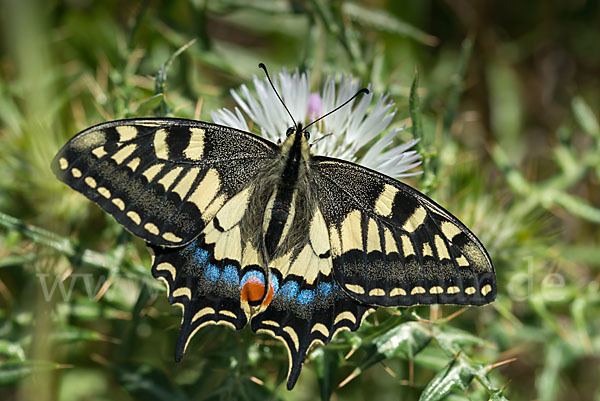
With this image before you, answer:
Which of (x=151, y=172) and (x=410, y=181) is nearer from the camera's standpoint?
(x=151, y=172)

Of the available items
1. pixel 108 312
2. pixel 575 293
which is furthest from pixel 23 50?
pixel 575 293

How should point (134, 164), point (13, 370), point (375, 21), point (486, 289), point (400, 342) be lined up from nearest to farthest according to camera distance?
point (486, 289) < point (134, 164) < point (400, 342) < point (13, 370) < point (375, 21)

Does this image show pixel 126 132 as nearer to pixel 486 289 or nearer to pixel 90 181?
pixel 90 181

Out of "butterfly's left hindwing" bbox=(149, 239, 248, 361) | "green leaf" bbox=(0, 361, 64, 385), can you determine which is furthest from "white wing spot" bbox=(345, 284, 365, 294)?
"green leaf" bbox=(0, 361, 64, 385)

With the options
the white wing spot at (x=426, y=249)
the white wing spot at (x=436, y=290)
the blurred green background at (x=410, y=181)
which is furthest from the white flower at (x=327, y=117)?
the white wing spot at (x=436, y=290)

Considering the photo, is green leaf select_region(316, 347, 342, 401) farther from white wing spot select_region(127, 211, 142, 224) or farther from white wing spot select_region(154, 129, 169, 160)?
white wing spot select_region(154, 129, 169, 160)

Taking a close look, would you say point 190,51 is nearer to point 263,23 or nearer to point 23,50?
point 23,50

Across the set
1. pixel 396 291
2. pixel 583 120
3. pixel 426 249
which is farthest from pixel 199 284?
pixel 583 120
